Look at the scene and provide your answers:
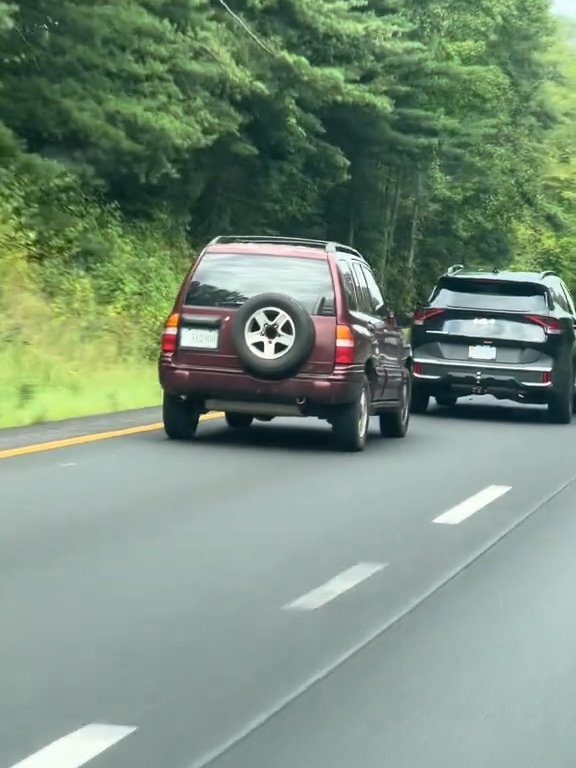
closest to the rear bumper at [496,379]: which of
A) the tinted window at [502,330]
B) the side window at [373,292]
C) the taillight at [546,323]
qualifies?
the tinted window at [502,330]

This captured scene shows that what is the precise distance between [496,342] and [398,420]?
128 inches

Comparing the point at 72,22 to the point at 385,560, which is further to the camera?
the point at 72,22

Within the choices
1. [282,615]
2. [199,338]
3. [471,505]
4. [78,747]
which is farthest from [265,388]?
[78,747]

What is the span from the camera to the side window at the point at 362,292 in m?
17.5

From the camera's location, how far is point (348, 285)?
1692 centimetres

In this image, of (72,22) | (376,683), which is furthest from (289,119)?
(376,683)

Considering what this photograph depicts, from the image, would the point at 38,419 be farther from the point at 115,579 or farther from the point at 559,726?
the point at 559,726

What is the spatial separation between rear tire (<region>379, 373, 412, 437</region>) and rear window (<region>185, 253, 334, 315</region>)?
2.41 m

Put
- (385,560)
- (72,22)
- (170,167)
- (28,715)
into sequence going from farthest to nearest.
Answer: (170,167) → (72,22) → (385,560) → (28,715)

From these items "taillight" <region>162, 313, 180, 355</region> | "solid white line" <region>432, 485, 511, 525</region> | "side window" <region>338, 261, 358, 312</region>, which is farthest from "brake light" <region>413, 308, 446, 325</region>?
"solid white line" <region>432, 485, 511, 525</region>

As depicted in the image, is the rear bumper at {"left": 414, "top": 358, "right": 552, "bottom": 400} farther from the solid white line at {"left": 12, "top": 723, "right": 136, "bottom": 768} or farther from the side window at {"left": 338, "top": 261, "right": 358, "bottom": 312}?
the solid white line at {"left": 12, "top": 723, "right": 136, "bottom": 768}

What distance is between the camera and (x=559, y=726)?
6461 mm

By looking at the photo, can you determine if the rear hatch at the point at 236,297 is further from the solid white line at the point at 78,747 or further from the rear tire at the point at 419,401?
the solid white line at the point at 78,747

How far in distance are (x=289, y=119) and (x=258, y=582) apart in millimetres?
30283
